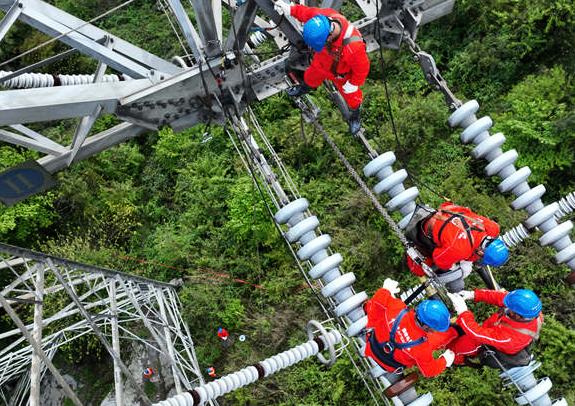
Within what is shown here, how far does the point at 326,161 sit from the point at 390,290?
536 cm

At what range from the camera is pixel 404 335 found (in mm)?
5676

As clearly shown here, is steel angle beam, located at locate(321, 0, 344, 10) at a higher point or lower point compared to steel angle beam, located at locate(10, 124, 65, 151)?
lower

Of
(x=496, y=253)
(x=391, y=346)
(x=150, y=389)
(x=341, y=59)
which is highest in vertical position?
(x=341, y=59)

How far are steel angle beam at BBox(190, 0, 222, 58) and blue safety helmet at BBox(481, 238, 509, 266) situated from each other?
4.94 m

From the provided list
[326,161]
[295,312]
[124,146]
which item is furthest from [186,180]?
[295,312]

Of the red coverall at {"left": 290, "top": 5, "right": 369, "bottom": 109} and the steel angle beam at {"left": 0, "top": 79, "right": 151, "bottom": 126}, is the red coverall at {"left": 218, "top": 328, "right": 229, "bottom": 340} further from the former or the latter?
the red coverall at {"left": 290, "top": 5, "right": 369, "bottom": 109}

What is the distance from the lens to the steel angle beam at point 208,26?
19.4 ft

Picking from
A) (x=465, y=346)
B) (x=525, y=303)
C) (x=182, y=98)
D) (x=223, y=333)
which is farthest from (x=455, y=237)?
(x=223, y=333)

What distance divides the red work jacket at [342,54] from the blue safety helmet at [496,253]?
125 inches

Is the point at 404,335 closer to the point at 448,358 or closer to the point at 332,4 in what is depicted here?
the point at 448,358

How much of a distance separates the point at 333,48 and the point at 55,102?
3941 millimetres

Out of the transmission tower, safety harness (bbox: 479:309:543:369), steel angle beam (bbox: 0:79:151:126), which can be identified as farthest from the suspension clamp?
the transmission tower

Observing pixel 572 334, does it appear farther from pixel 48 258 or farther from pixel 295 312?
pixel 48 258

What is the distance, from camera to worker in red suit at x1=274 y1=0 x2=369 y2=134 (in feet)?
20.2
